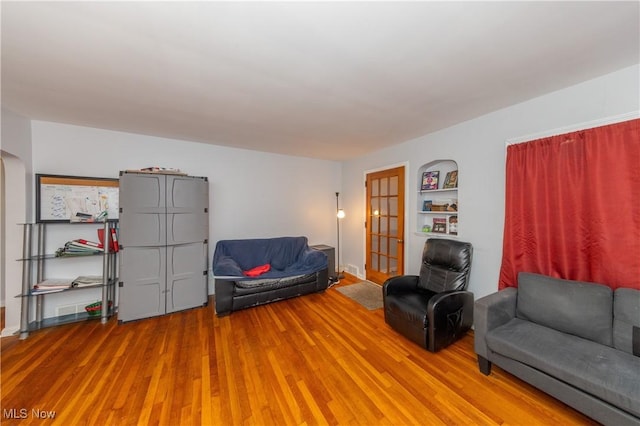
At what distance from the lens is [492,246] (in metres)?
2.47

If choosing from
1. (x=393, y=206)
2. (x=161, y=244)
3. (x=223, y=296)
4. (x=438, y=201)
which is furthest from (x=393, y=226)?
(x=161, y=244)

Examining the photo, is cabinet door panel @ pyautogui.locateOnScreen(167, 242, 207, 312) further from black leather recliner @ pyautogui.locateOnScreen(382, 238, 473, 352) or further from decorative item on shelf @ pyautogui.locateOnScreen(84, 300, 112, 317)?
black leather recliner @ pyautogui.locateOnScreen(382, 238, 473, 352)

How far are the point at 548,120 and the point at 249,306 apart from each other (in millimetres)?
3810

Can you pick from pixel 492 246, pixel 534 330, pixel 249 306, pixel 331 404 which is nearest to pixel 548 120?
pixel 492 246

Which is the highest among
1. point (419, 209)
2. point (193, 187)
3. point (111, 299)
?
point (193, 187)

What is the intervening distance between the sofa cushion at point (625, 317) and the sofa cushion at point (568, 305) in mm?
27

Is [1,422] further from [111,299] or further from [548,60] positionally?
[548,60]

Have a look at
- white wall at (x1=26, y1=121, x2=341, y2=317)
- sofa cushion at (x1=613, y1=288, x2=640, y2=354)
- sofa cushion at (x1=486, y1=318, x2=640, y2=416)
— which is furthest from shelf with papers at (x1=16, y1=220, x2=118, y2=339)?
sofa cushion at (x1=613, y1=288, x2=640, y2=354)

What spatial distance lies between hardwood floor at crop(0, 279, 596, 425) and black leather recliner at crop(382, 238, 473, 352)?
16cm

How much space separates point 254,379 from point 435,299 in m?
1.72

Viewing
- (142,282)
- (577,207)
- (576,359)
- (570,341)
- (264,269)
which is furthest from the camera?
(264,269)

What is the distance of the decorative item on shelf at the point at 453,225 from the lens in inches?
115

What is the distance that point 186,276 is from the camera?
3.05m

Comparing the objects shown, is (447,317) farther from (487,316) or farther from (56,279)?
(56,279)
